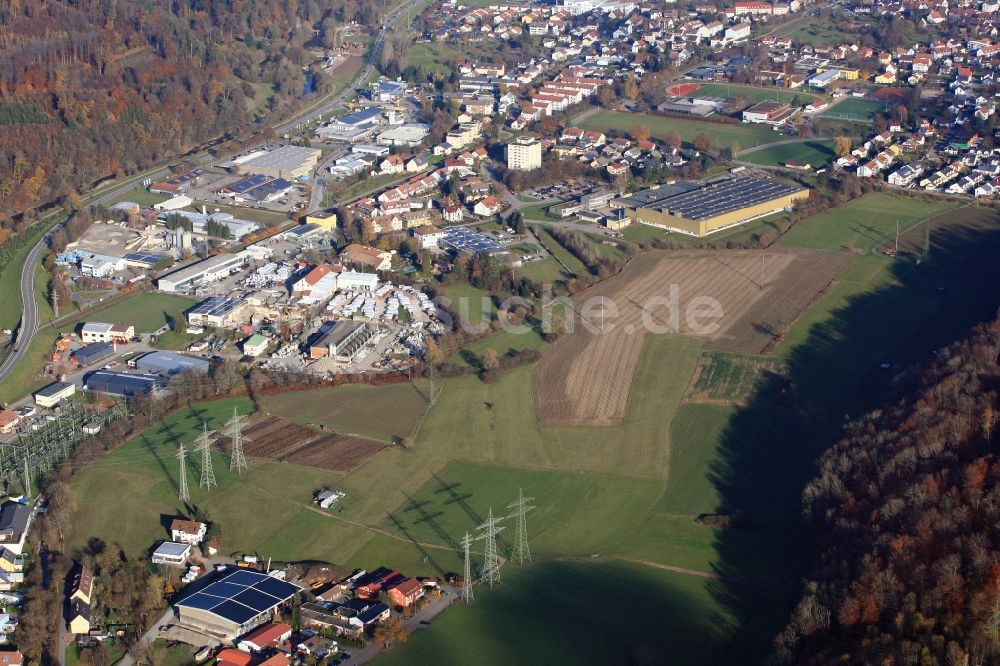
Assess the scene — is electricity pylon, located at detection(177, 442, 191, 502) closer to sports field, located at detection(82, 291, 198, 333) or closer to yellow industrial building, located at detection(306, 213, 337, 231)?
sports field, located at detection(82, 291, 198, 333)

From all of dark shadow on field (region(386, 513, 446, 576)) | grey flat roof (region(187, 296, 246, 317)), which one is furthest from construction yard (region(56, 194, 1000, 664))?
grey flat roof (region(187, 296, 246, 317))

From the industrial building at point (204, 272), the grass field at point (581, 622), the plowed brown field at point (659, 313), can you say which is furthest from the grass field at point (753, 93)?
the grass field at point (581, 622)

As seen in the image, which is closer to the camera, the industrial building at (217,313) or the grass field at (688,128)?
the industrial building at (217,313)

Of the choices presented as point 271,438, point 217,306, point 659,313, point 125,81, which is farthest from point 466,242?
point 125,81

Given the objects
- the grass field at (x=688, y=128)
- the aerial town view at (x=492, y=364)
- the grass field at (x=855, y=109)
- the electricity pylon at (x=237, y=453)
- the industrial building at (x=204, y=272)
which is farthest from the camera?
the grass field at (x=855, y=109)

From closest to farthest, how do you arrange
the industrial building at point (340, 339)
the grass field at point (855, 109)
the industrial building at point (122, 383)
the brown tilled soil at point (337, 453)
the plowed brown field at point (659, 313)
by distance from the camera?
the brown tilled soil at point (337, 453)
the industrial building at point (122, 383)
the plowed brown field at point (659, 313)
the industrial building at point (340, 339)
the grass field at point (855, 109)

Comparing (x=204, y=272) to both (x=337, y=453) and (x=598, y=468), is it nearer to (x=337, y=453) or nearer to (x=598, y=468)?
(x=337, y=453)

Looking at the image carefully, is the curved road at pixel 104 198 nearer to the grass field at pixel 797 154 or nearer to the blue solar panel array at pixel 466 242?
the blue solar panel array at pixel 466 242

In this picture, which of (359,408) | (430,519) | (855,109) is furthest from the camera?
(855,109)
